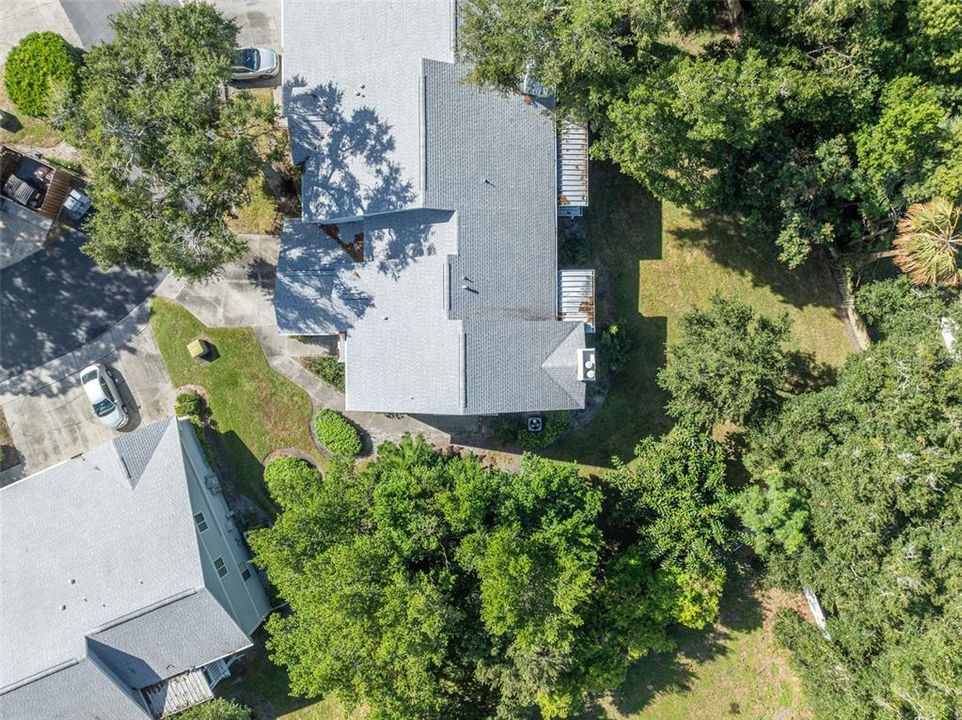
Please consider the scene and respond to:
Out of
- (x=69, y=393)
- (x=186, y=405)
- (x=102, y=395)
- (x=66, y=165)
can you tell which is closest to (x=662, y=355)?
(x=186, y=405)

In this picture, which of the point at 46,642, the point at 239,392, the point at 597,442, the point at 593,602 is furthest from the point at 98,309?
the point at 593,602

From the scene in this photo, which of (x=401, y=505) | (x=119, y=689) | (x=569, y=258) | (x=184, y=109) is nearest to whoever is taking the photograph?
(x=184, y=109)

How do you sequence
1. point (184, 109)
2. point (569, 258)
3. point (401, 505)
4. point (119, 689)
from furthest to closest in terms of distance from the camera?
point (569, 258) → point (119, 689) → point (401, 505) → point (184, 109)

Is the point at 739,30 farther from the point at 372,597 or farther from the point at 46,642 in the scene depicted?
the point at 46,642

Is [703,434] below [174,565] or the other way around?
the other way around

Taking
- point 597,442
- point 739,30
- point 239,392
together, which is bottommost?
point 597,442

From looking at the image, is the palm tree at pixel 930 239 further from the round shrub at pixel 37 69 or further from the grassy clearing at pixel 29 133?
the grassy clearing at pixel 29 133

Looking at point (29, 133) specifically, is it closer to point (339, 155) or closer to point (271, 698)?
point (339, 155)
